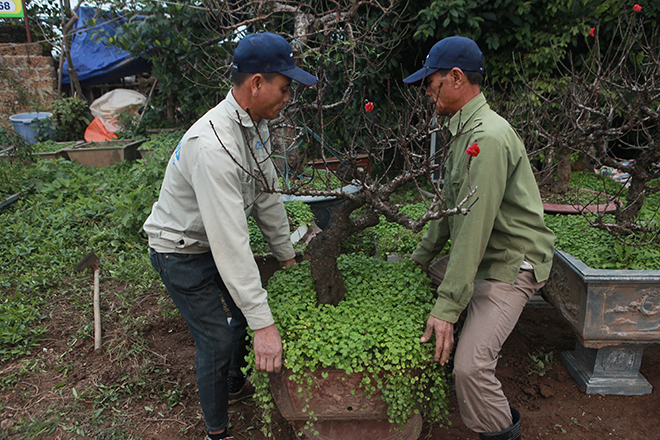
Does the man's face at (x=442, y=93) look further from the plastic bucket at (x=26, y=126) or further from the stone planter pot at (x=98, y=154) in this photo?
the plastic bucket at (x=26, y=126)

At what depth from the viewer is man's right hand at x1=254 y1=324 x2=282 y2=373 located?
1.94 metres

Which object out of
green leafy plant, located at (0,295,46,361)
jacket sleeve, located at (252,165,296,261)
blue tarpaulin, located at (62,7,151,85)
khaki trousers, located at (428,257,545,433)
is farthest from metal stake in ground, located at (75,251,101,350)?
blue tarpaulin, located at (62,7,151,85)

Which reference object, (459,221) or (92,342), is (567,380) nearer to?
(459,221)

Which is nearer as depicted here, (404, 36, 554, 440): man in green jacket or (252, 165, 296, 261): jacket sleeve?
(404, 36, 554, 440): man in green jacket

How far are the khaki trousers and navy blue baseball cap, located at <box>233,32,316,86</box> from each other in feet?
4.84

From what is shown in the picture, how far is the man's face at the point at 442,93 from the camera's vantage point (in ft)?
7.30

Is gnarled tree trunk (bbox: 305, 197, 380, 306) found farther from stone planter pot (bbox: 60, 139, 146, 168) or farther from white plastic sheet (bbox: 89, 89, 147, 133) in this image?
white plastic sheet (bbox: 89, 89, 147, 133)

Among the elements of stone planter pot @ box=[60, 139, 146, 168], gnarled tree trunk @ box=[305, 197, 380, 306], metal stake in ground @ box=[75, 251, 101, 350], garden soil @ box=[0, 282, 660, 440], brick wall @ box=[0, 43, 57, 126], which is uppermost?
brick wall @ box=[0, 43, 57, 126]

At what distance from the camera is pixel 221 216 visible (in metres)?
1.90

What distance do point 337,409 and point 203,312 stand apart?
824 mm

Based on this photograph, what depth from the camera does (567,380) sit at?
304 cm

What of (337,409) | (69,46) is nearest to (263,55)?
(337,409)

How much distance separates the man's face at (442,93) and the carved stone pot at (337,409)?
1.42 meters

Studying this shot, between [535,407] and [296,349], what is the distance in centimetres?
184
